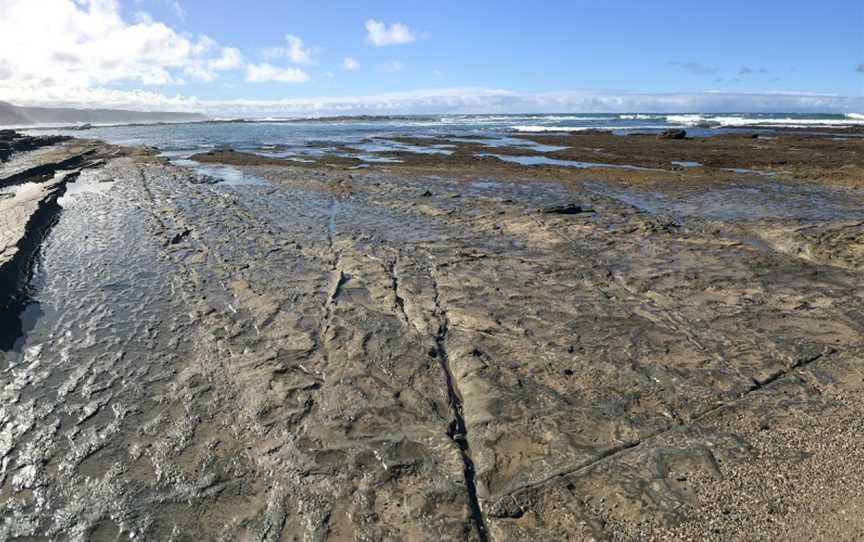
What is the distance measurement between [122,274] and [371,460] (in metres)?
6.52

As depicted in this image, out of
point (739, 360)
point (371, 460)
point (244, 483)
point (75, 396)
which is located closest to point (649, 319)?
point (739, 360)

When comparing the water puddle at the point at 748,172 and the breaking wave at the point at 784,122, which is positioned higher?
the breaking wave at the point at 784,122

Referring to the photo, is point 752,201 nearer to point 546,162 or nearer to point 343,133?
point 546,162

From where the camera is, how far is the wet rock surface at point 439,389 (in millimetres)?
3414

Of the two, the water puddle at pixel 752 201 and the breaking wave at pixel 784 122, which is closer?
the water puddle at pixel 752 201

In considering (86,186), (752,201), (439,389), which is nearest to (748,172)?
(752,201)

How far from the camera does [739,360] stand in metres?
5.24

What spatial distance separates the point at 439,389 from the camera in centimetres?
488

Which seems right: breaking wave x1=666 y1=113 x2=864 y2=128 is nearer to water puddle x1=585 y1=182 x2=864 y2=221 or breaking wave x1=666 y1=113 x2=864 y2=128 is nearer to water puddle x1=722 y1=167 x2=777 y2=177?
water puddle x1=722 y1=167 x2=777 y2=177

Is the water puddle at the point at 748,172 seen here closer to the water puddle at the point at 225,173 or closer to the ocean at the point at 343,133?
the ocean at the point at 343,133

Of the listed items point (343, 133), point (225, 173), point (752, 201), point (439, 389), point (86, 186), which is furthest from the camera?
point (343, 133)

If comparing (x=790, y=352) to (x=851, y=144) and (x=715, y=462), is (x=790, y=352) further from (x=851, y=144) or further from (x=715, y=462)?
(x=851, y=144)

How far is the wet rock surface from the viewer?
3.41 m

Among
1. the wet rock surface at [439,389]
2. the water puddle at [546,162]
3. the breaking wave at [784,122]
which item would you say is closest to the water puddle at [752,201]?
the wet rock surface at [439,389]
